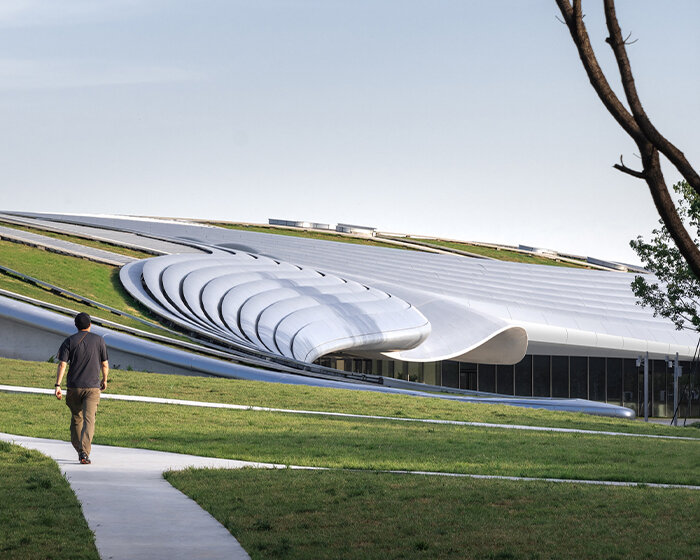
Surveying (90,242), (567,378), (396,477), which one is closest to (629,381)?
(567,378)

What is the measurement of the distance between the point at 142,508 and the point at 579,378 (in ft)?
129

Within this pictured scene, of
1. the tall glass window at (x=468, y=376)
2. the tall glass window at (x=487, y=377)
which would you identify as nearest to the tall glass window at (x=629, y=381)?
the tall glass window at (x=487, y=377)

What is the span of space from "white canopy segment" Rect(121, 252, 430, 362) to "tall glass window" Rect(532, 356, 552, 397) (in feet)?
35.2

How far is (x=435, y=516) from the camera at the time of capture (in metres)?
8.68

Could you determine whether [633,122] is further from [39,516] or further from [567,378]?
[567,378]

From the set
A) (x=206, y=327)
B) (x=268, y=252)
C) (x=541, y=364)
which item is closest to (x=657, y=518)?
(x=206, y=327)

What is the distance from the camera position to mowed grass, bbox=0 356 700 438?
67.3 ft

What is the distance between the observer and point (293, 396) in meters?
21.9

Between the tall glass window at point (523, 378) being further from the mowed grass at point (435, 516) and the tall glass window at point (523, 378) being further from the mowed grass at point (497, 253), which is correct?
the mowed grass at point (435, 516)

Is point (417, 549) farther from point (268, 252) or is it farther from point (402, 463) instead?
point (268, 252)

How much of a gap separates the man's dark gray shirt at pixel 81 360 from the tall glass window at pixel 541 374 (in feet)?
116

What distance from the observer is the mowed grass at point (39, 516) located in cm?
714

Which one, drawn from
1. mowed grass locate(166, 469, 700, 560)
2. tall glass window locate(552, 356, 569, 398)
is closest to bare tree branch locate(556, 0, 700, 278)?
mowed grass locate(166, 469, 700, 560)

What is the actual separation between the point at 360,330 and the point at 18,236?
1537 cm
